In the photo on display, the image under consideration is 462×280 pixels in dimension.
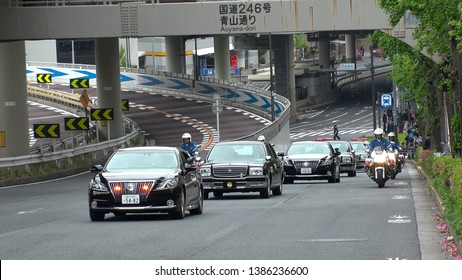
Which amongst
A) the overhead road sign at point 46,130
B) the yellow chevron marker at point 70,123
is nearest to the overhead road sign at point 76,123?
the yellow chevron marker at point 70,123

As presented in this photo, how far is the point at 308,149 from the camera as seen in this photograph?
4197 cm

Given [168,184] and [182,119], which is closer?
[168,184]

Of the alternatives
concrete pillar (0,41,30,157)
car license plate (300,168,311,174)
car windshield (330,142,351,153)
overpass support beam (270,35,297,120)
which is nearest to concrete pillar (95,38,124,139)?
concrete pillar (0,41,30,157)

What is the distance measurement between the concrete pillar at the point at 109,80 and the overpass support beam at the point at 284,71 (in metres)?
57.6

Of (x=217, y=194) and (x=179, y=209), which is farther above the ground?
(x=179, y=209)

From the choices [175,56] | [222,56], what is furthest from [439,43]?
[175,56]

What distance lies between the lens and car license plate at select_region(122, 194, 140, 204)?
2284cm

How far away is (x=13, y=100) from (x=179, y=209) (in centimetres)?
3066

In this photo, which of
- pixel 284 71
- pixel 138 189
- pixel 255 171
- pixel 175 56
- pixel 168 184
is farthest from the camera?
pixel 284 71

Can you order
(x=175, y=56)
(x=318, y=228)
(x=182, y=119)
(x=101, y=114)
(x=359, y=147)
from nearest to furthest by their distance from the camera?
(x=318, y=228) → (x=359, y=147) → (x=101, y=114) → (x=182, y=119) → (x=175, y=56)

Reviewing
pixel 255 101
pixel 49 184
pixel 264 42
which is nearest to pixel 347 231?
pixel 49 184

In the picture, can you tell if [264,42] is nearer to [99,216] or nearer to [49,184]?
[49,184]

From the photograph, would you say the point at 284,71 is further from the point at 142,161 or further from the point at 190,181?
the point at 142,161

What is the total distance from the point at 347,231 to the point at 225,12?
115ft
